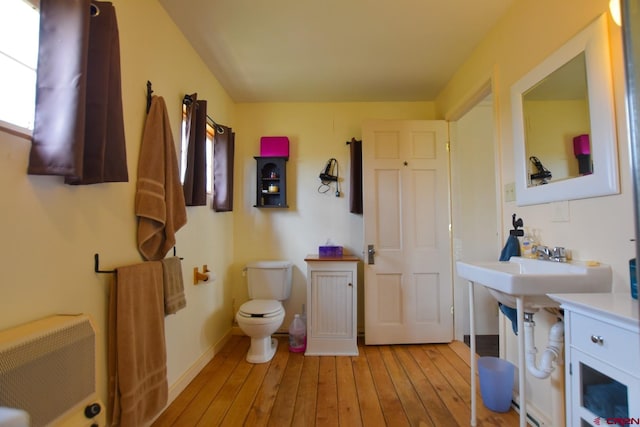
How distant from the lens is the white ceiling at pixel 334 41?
1.78 metres

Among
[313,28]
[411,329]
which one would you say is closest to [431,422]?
[411,329]

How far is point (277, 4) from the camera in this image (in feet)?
5.71

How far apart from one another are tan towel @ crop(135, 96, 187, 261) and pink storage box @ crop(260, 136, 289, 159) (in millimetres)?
1341

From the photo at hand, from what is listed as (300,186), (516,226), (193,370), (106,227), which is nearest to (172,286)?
(106,227)

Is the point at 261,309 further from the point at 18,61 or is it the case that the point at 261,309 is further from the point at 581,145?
the point at 581,145

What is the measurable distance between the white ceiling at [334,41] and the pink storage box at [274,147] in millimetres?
469

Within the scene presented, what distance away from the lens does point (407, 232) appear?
2.77m

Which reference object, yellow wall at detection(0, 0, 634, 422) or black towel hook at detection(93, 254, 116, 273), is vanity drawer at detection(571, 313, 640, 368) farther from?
black towel hook at detection(93, 254, 116, 273)

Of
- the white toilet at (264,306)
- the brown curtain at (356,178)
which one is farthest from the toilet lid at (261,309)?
the brown curtain at (356,178)

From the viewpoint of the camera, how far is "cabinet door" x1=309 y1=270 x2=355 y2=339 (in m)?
2.58

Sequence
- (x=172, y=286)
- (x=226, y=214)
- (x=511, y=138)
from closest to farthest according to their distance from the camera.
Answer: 1. (x=172, y=286)
2. (x=511, y=138)
3. (x=226, y=214)

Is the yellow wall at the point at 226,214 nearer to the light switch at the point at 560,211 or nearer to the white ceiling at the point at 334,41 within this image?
the light switch at the point at 560,211

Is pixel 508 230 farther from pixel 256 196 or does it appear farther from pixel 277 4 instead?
pixel 256 196

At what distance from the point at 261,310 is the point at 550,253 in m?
2.00
